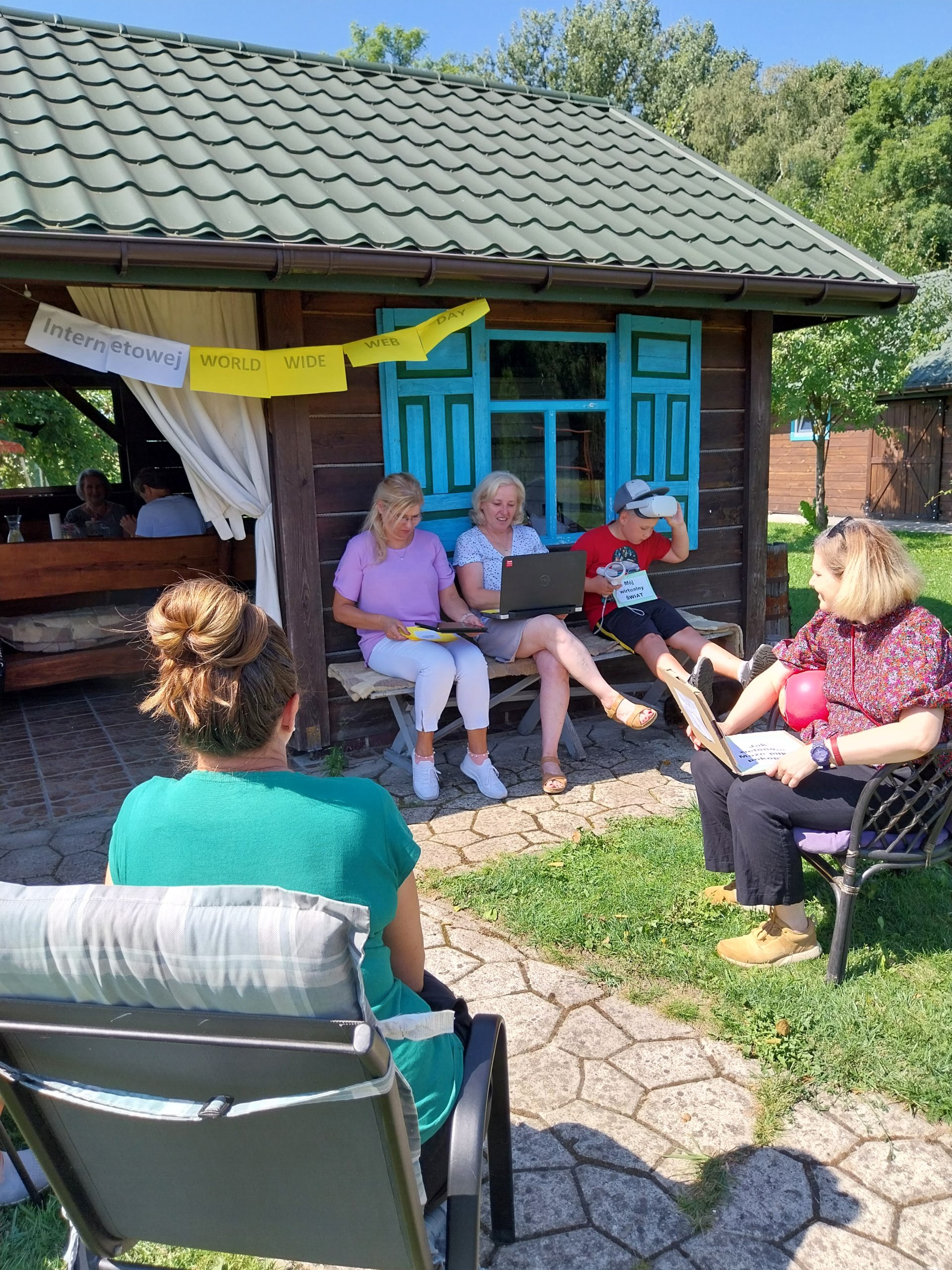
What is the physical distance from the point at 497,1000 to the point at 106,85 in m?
5.18

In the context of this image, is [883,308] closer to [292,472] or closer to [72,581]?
[292,472]

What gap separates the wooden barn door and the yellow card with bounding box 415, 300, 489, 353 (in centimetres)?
1707

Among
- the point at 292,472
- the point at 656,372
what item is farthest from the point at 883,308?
the point at 292,472

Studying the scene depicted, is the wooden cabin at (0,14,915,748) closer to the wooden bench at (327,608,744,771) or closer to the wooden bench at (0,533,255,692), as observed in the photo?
the wooden bench at (0,533,255,692)

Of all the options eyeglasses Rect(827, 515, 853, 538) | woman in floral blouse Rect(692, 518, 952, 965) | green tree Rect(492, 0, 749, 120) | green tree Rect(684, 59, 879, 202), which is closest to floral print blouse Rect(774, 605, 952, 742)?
woman in floral blouse Rect(692, 518, 952, 965)

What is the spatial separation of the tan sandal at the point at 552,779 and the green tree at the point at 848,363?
12.7 meters

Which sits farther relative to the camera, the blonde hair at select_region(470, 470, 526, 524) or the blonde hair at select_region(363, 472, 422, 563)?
the blonde hair at select_region(470, 470, 526, 524)

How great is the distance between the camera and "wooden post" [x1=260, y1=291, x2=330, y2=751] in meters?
4.73

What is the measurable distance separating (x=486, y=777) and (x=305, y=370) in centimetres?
220

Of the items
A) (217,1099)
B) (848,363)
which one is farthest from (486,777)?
(848,363)

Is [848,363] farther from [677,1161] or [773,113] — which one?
[773,113]

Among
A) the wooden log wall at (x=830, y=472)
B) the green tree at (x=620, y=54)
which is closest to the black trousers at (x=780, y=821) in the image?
the wooden log wall at (x=830, y=472)

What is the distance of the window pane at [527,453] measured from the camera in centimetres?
546

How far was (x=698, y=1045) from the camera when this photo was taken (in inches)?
104
